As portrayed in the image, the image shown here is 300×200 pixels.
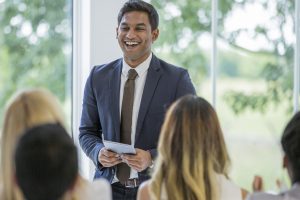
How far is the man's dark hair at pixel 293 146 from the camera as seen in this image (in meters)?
2.21

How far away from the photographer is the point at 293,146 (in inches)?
87.4

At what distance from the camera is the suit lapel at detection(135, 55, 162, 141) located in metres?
3.45

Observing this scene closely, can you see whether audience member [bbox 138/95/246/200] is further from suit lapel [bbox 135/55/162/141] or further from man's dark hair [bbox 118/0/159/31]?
man's dark hair [bbox 118/0/159/31]

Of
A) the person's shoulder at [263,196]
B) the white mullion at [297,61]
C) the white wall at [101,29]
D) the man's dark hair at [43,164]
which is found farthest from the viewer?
the white mullion at [297,61]

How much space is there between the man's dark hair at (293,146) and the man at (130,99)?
3.91ft

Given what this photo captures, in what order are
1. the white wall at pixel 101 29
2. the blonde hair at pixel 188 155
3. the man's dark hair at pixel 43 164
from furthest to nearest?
1. the white wall at pixel 101 29
2. the blonde hair at pixel 188 155
3. the man's dark hair at pixel 43 164

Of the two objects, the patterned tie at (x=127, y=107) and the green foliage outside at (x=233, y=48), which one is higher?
the green foliage outside at (x=233, y=48)

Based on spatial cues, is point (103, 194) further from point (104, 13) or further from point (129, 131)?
point (104, 13)

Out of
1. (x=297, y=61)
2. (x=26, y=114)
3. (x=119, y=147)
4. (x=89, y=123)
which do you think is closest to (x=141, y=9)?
(x=89, y=123)

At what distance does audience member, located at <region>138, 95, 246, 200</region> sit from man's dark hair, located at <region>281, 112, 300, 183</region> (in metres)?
0.31

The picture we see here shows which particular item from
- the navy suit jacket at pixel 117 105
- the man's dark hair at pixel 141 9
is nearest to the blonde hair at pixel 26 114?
the navy suit jacket at pixel 117 105

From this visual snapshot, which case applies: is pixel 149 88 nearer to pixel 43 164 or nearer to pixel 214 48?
pixel 214 48

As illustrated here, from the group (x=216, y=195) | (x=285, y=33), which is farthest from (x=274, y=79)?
(x=216, y=195)

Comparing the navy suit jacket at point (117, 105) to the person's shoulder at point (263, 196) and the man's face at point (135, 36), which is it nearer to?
the man's face at point (135, 36)
